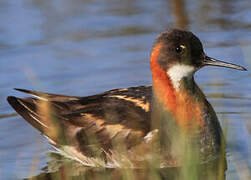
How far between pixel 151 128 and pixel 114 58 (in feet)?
11.8

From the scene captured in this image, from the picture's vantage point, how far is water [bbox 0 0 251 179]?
33.7 feet

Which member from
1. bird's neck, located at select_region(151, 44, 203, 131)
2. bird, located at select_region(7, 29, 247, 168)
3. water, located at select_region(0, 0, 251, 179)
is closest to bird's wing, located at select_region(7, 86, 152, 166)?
bird, located at select_region(7, 29, 247, 168)

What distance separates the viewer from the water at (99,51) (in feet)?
33.7

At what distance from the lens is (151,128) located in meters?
9.28

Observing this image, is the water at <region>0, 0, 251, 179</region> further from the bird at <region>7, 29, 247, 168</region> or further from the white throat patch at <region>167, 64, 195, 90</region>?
the white throat patch at <region>167, 64, 195, 90</region>

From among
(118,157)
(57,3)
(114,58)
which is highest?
(57,3)

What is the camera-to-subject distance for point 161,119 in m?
9.38

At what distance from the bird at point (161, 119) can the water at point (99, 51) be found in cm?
42

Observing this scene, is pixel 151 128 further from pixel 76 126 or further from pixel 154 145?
pixel 76 126

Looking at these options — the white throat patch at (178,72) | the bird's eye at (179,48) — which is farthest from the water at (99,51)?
the bird's eye at (179,48)

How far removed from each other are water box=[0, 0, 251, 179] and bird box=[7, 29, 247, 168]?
0.42 metres

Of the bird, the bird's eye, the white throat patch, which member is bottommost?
the bird

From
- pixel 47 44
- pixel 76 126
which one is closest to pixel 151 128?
pixel 76 126

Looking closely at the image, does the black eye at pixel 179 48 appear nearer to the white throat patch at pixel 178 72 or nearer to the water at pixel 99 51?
the white throat patch at pixel 178 72
